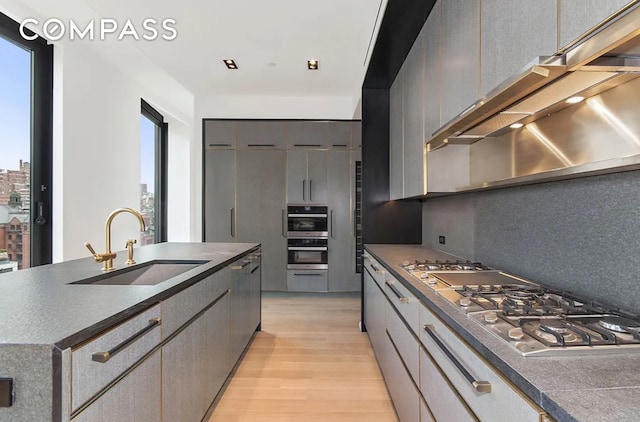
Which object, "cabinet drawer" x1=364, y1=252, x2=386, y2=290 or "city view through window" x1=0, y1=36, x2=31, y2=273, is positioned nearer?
"cabinet drawer" x1=364, y1=252, x2=386, y2=290

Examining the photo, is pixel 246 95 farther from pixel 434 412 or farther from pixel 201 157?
pixel 434 412

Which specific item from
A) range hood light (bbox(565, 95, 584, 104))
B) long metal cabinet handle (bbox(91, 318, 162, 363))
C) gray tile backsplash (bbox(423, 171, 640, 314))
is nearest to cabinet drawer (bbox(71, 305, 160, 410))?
long metal cabinet handle (bbox(91, 318, 162, 363))

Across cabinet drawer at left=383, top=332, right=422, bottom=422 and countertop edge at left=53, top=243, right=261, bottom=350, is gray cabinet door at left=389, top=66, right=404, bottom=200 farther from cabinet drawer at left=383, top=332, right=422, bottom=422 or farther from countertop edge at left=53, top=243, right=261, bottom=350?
countertop edge at left=53, top=243, right=261, bottom=350

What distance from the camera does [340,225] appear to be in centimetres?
502

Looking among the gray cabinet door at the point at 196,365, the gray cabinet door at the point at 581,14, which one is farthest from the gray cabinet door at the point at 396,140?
the gray cabinet door at the point at 581,14

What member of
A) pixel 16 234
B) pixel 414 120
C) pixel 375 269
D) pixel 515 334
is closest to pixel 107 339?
pixel 515 334

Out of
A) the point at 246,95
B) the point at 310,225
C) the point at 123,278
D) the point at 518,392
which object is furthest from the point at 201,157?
the point at 518,392

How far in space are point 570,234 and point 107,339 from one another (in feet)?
5.72

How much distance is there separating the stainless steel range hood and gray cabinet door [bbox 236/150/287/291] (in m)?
3.44

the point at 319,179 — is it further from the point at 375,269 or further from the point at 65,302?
the point at 65,302

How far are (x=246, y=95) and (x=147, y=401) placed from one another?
4390mm

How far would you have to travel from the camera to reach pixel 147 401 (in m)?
1.31

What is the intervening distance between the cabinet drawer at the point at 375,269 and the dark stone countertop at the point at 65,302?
115 centimetres

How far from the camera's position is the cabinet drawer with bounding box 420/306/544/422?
778 millimetres
